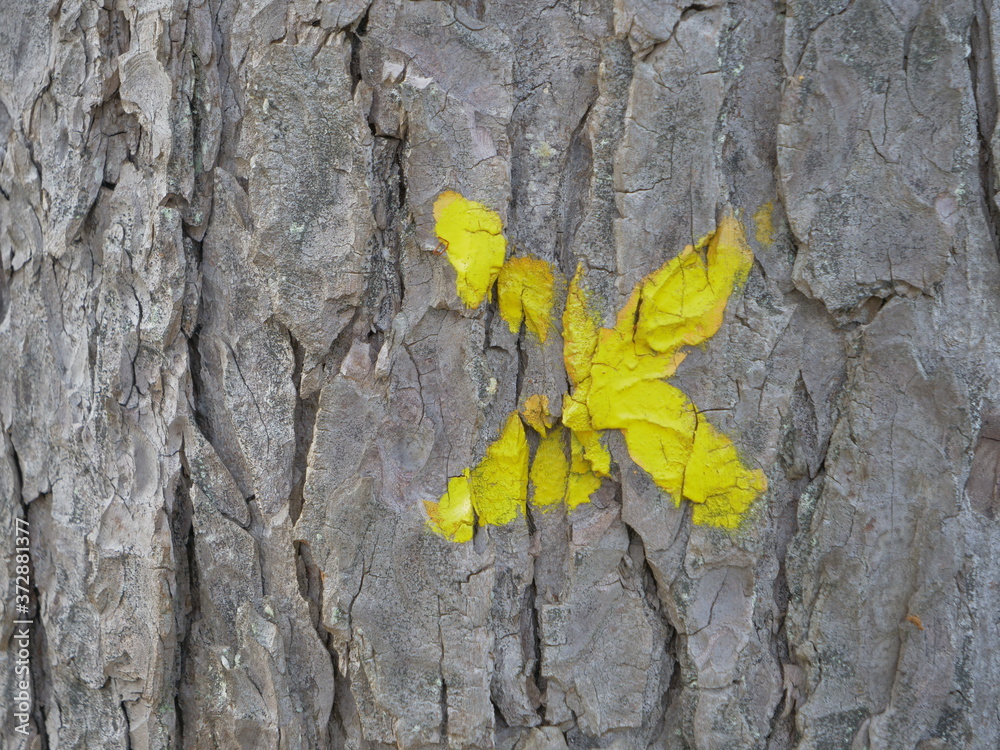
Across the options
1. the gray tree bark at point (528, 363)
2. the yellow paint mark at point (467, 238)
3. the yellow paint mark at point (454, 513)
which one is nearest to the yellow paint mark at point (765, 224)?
the gray tree bark at point (528, 363)

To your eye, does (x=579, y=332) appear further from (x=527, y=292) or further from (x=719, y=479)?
(x=719, y=479)

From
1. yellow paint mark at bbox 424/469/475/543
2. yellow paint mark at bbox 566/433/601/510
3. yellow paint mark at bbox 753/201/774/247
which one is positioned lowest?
yellow paint mark at bbox 424/469/475/543

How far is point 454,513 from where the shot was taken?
115 cm

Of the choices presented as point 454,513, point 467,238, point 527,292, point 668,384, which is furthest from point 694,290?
point 454,513

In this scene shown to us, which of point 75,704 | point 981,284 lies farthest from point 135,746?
point 981,284

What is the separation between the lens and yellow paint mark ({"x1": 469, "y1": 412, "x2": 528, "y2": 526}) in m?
1.16

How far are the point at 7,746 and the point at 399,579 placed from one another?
922 mm

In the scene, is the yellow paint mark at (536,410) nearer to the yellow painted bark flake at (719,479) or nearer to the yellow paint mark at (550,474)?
the yellow paint mark at (550,474)

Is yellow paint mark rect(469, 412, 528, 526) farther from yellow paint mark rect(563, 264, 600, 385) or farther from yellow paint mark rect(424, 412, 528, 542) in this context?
yellow paint mark rect(563, 264, 600, 385)

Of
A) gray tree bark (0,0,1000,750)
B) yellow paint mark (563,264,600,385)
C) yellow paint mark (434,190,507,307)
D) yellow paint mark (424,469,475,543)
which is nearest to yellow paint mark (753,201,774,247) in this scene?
gray tree bark (0,0,1000,750)

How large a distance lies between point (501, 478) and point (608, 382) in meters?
0.25

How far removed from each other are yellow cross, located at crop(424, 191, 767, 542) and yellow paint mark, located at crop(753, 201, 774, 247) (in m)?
0.03

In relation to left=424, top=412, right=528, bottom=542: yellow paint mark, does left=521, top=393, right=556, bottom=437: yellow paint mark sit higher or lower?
higher

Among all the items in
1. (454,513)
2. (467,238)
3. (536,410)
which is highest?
(467,238)
